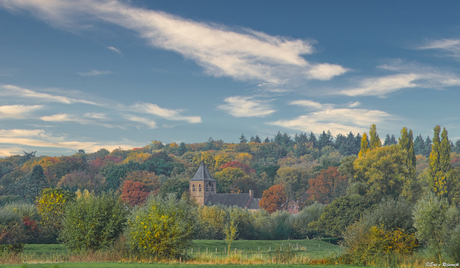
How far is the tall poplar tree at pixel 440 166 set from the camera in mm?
70312

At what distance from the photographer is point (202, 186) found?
9831 cm

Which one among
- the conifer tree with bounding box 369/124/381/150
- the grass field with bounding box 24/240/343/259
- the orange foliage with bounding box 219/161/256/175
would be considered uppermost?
the conifer tree with bounding box 369/124/381/150

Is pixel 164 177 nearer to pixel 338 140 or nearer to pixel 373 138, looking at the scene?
pixel 373 138

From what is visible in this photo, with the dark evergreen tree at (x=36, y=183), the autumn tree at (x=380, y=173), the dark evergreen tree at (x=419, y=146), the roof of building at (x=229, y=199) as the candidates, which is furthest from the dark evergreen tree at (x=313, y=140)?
the autumn tree at (x=380, y=173)

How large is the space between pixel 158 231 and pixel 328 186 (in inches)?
2690

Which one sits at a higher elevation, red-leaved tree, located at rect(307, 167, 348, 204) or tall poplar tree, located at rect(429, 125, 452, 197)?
tall poplar tree, located at rect(429, 125, 452, 197)

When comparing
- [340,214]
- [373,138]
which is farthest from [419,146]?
[340,214]

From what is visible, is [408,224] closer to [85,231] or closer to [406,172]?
[85,231]

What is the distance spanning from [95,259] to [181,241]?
5.40 meters

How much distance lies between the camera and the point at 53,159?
390 ft

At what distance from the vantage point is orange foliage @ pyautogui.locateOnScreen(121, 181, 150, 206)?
90875mm

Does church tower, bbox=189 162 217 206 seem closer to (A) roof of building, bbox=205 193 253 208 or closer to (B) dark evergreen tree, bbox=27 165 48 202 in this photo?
(A) roof of building, bbox=205 193 253 208

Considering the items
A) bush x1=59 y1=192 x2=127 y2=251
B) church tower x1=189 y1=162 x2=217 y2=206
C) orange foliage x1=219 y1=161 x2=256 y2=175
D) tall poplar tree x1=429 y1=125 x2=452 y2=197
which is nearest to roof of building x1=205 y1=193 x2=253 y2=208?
church tower x1=189 y1=162 x2=217 y2=206

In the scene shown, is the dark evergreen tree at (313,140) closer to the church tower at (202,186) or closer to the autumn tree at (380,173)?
the church tower at (202,186)
